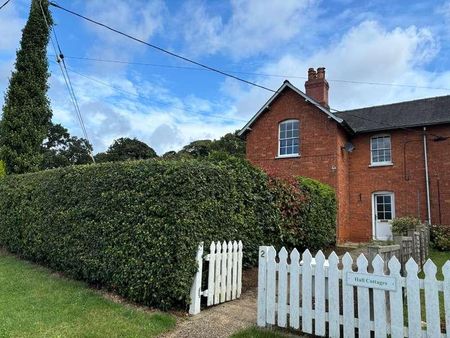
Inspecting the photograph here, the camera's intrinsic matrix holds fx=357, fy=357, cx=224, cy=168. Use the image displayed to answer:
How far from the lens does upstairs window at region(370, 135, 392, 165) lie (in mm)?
17953

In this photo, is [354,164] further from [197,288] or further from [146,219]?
[146,219]

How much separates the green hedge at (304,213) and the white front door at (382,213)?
4.81 m

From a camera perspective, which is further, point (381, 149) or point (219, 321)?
point (381, 149)

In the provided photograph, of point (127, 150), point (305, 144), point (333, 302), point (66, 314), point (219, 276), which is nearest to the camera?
point (333, 302)

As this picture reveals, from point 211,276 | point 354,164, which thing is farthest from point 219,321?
point 354,164

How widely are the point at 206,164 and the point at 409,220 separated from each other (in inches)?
454

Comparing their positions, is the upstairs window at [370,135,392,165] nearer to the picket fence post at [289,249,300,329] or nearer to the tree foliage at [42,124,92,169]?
the picket fence post at [289,249,300,329]

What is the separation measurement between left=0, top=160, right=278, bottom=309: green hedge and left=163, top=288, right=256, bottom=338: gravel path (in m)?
0.47

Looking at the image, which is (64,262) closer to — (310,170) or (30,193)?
(30,193)

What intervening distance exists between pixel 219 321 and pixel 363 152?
50.0 ft

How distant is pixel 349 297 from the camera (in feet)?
14.5

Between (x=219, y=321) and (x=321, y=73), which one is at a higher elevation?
(x=321, y=73)

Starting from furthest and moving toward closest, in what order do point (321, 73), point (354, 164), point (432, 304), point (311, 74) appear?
1. point (311, 74)
2. point (321, 73)
3. point (354, 164)
4. point (432, 304)

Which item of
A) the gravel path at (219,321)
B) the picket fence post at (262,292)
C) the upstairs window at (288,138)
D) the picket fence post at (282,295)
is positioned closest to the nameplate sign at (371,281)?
the picket fence post at (282,295)
